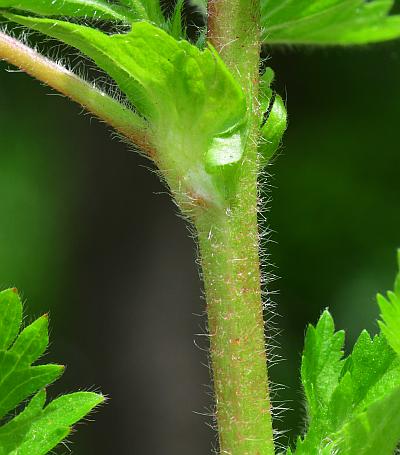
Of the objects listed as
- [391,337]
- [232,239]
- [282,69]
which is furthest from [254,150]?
[282,69]

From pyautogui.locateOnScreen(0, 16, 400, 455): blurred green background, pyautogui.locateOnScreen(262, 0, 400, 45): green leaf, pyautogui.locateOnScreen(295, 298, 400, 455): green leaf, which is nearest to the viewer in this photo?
pyautogui.locateOnScreen(295, 298, 400, 455): green leaf

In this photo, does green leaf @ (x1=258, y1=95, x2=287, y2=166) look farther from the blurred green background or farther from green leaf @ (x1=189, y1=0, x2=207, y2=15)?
the blurred green background

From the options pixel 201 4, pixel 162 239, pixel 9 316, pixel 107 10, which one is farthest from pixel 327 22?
pixel 162 239

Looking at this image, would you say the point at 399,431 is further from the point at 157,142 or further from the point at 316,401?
the point at 157,142

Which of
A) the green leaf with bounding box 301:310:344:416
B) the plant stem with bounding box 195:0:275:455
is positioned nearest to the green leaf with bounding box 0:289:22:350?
the plant stem with bounding box 195:0:275:455

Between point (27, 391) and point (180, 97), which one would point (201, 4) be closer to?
point (180, 97)

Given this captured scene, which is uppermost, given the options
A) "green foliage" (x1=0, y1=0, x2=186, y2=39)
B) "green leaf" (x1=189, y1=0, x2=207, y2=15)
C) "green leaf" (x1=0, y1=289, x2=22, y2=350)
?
"green foliage" (x1=0, y1=0, x2=186, y2=39)
